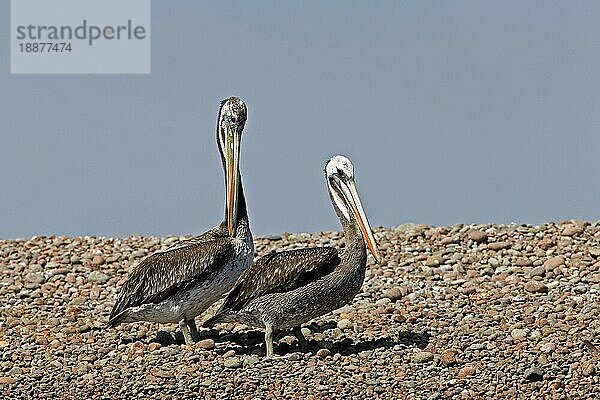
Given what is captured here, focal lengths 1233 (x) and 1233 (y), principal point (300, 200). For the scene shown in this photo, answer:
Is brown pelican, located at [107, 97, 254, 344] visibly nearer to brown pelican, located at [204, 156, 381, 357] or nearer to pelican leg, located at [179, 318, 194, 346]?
pelican leg, located at [179, 318, 194, 346]

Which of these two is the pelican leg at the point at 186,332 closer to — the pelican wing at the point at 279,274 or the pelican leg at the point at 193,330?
the pelican leg at the point at 193,330

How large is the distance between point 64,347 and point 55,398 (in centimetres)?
124

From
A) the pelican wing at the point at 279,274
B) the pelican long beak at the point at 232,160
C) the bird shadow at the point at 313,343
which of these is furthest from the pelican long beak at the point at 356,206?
the pelican long beak at the point at 232,160

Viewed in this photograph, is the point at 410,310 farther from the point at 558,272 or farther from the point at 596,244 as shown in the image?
the point at 596,244

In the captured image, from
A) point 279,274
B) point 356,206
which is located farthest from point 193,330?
point 356,206

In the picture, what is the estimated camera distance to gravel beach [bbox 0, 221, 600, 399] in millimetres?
9562

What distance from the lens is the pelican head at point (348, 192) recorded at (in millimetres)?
10086

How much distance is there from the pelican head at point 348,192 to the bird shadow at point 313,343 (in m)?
0.91

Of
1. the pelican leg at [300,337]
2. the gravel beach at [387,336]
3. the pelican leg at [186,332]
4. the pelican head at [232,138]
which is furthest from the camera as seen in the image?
the pelican head at [232,138]

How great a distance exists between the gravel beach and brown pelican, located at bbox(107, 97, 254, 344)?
0.35 metres

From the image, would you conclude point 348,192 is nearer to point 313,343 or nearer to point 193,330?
point 313,343

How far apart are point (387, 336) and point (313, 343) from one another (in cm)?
66

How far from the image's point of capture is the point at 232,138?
34.9ft

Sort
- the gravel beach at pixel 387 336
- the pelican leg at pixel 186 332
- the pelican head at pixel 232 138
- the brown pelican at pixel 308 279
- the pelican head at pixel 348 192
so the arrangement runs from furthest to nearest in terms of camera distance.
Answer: the pelican head at pixel 232 138
the pelican leg at pixel 186 332
the pelican head at pixel 348 192
the brown pelican at pixel 308 279
the gravel beach at pixel 387 336
